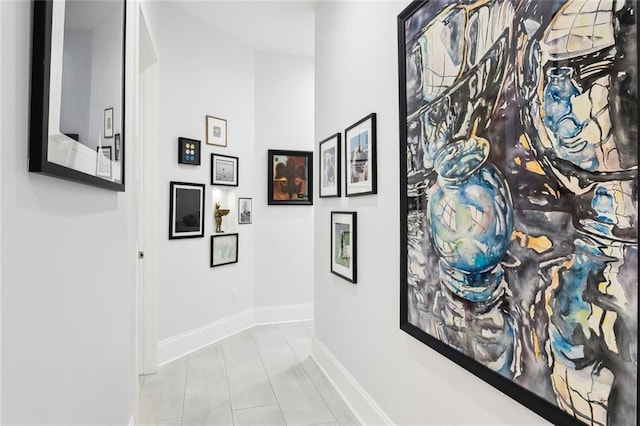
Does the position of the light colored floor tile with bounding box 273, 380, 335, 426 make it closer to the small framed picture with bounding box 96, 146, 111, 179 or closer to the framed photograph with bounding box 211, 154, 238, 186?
the small framed picture with bounding box 96, 146, 111, 179

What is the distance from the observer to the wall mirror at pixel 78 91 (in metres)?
0.85

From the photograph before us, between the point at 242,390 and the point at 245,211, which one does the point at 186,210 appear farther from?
the point at 242,390

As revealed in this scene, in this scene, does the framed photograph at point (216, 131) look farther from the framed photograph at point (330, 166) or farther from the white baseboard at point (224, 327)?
the white baseboard at point (224, 327)

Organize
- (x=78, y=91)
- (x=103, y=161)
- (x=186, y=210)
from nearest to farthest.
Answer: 1. (x=78, y=91)
2. (x=103, y=161)
3. (x=186, y=210)

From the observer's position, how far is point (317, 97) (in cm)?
299

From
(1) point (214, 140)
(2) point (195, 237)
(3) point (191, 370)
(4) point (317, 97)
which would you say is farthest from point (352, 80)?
(3) point (191, 370)

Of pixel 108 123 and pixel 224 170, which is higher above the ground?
pixel 224 170

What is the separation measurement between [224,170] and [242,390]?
198cm

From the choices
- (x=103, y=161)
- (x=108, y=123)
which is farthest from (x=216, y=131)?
(x=103, y=161)

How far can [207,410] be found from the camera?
7.47 feet

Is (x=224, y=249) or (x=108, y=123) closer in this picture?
(x=108, y=123)

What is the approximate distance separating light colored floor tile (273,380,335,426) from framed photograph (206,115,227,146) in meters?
2.16

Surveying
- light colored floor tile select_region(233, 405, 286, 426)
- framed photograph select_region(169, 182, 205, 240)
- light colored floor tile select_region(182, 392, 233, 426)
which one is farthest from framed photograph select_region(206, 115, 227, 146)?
light colored floor tile select_region(233, 405, 286, 426)

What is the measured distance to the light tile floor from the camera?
2.20 meters
